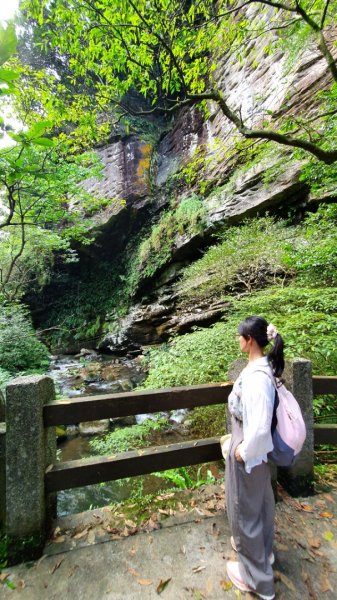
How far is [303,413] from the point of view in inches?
89.8

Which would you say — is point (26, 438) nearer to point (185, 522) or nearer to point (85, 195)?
point (185, 522)

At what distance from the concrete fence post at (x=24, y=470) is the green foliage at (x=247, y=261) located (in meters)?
5.25

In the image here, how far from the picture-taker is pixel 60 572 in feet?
5.40

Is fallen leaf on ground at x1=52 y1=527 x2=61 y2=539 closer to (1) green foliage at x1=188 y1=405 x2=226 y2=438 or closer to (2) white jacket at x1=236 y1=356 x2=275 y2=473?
(2) white jacket at x1=236 y1=356 x2=275 y2=473

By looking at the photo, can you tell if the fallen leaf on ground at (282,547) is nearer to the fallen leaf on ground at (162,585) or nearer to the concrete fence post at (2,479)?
the fallen leaf on ground at (162,585)

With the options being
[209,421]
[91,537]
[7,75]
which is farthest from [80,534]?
[7,75]

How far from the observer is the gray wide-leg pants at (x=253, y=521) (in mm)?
1510

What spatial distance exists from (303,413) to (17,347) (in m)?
8.82

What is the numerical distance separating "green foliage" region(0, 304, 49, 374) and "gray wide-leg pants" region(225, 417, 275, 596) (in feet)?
25.1

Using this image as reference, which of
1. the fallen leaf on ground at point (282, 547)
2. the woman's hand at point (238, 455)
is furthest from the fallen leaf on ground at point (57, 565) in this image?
the fallen leaf on ground at point (282, 547)

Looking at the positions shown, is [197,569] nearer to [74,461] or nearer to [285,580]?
[285,580]

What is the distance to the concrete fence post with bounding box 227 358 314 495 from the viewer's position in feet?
7.40

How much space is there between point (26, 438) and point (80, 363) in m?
11.6

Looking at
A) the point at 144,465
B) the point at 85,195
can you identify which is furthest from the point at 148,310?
the point at 144,465
